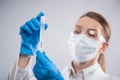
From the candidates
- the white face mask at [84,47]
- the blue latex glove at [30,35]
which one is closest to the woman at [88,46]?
the white face mask at [84,47]

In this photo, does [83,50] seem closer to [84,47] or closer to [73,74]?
[84,47]

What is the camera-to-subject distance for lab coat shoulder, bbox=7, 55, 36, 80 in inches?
51.3

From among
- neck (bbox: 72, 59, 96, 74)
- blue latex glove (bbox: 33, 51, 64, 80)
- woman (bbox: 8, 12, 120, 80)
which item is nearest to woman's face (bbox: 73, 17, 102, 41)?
woman (bbox: 8, 12, 120, 80)

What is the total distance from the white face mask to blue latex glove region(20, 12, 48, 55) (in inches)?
8.1

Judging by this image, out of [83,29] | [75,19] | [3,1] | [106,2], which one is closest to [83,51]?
[83,29]

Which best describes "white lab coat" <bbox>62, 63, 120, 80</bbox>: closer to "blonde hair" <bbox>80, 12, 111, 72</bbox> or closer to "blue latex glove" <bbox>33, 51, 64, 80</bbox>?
"blonde hair" <bbox>80, 12, 111, 72</bbox>

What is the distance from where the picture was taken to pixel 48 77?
117 centimetres

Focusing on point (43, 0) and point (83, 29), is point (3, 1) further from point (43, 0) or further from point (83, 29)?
point (83, 29)

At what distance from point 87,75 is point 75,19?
13.8 inches

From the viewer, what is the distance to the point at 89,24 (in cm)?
136

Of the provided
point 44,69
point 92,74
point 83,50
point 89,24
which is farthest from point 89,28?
point 44,69

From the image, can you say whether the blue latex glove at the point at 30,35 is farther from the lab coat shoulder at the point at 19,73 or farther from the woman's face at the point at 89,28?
the woman's face at the point at 89,28

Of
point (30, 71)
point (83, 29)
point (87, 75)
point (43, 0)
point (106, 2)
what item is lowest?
point (87, 75)

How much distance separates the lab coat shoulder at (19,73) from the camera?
130 centimetres
